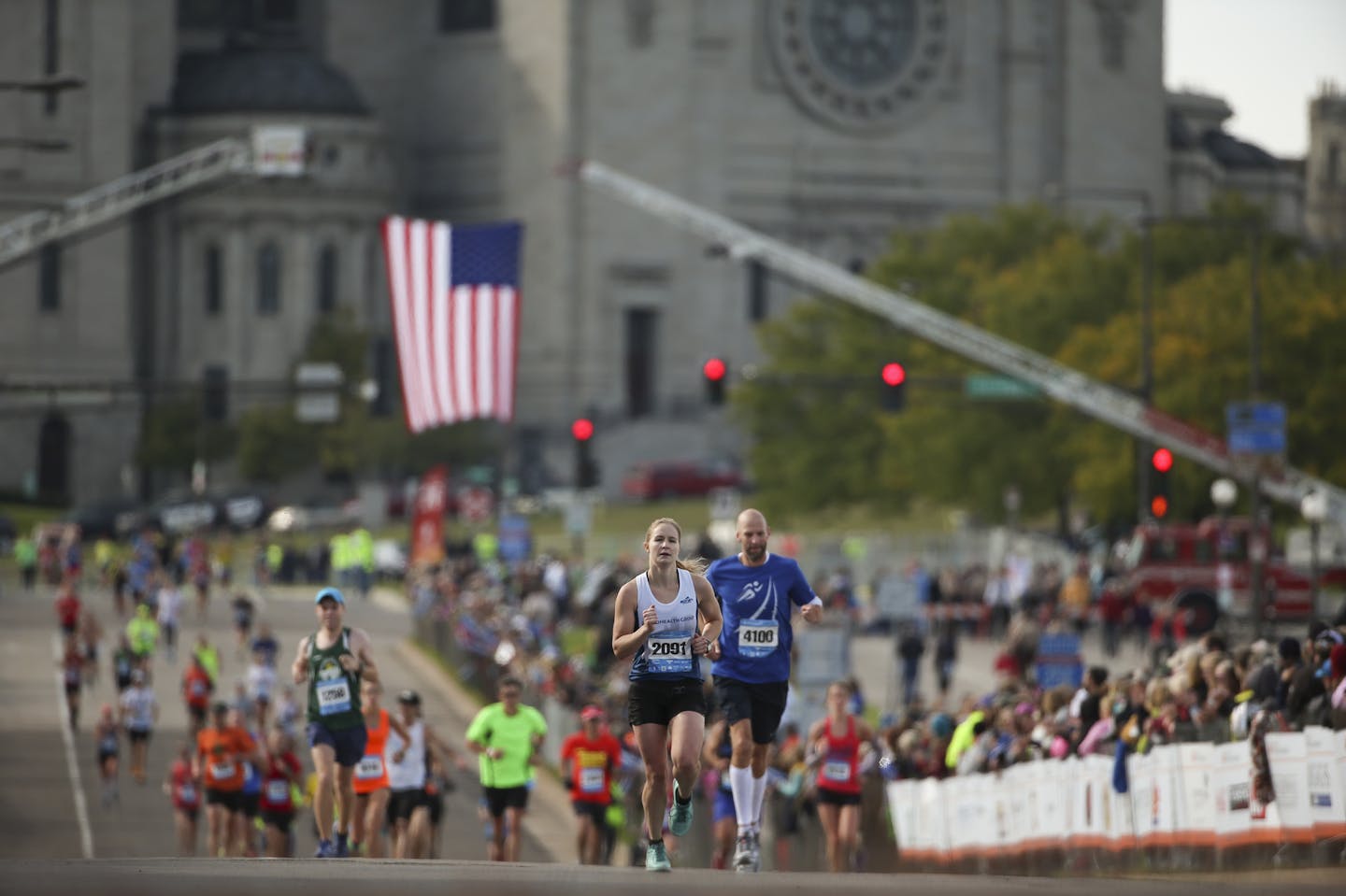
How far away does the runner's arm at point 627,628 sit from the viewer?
51.1 ft

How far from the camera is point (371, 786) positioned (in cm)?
2086

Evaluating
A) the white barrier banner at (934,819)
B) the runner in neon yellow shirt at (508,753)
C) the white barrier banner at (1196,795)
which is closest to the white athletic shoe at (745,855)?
the white barrier banner at (1196,795)

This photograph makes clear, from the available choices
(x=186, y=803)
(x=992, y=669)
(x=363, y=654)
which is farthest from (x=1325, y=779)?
(x=992, y=669)

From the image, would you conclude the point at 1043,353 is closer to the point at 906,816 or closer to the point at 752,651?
the point at 906,816

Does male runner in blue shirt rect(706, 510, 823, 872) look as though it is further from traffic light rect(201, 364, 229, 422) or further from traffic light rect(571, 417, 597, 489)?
traffic light rect(201, 364, 229, 422)

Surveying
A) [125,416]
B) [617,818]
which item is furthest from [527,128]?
[617,818]

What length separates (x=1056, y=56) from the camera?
10450cm

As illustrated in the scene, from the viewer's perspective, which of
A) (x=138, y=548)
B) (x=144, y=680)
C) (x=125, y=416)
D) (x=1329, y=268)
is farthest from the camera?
(x=125, y=416)

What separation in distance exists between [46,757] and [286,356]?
6082 centimetres

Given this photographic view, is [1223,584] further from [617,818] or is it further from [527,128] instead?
[527,128]

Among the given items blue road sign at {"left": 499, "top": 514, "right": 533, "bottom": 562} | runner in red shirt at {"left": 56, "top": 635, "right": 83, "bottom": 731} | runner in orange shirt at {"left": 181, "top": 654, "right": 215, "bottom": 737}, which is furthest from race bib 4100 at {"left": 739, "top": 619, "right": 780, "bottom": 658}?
blue road sign at {"left": 499, "top": 514, "right": 533, "bottom": 562}

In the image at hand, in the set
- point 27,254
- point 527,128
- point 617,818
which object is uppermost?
point 527,128

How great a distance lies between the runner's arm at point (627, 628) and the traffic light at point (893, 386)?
1187 inches

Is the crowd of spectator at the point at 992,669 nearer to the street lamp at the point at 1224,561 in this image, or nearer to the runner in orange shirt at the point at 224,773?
the street lamp at the point at 1224,561
